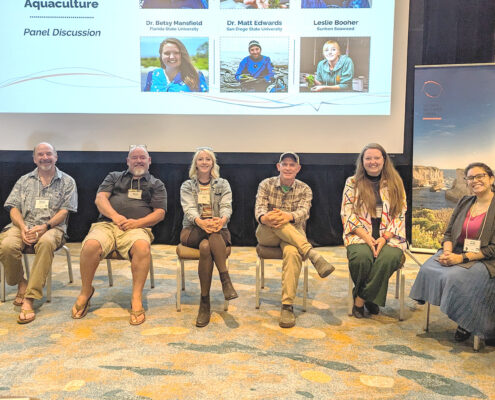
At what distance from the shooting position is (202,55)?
476cm

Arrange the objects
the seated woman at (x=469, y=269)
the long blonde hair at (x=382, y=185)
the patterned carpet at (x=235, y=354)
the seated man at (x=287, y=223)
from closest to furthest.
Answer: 1. the patterned carpet at (x=235, y=354)
2. the seated woman at (x=469, y=269)
3. the seated man at (x=287, y=223)
4. the long blonde hair at (x=382, y=185)

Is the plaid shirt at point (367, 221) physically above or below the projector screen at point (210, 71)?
below

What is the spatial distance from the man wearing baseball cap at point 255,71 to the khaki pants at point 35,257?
2.27m

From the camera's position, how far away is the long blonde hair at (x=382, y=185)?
11.2 feet

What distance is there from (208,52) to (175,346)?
115 inches

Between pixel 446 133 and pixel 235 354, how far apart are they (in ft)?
11.0

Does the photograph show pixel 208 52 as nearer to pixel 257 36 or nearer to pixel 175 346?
pixel 257 36

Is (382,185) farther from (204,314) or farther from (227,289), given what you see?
(204,314)

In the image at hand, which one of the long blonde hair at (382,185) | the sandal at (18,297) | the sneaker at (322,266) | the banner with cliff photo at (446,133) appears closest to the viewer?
the sneaker at (322,266)

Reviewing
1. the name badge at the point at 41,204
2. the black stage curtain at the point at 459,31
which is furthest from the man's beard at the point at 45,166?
the black stage curtain at the point at 459,31

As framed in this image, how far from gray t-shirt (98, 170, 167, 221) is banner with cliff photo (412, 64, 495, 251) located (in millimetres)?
2726

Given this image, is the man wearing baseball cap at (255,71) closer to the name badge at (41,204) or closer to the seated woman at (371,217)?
the seated woman at (371,217)

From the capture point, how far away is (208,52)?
476 cm

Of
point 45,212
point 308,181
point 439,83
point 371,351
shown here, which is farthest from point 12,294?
point 439,83
